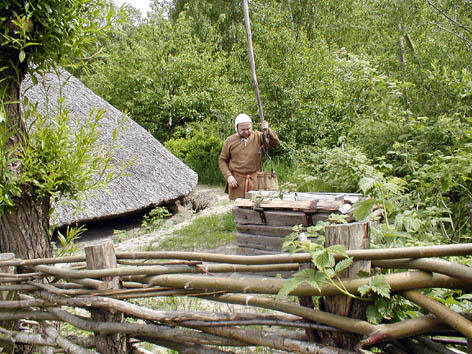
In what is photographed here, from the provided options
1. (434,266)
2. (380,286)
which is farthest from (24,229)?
(434,266)

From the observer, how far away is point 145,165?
7.59 metres

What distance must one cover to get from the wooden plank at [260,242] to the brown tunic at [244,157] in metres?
1.46

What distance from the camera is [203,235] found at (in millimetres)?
5863

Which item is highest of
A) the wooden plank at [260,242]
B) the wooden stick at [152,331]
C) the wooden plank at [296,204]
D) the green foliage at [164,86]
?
the green foliage at [164,86]

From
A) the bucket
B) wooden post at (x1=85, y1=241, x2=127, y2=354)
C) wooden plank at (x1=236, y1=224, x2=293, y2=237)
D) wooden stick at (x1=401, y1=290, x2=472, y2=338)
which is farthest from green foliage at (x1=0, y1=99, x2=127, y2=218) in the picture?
the bucket

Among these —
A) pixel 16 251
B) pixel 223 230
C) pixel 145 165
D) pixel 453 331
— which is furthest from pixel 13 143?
pixel 145 165

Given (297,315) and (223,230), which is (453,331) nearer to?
(297,315)

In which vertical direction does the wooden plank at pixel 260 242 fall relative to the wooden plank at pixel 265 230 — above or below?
below

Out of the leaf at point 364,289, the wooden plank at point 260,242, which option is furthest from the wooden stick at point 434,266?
the wooden plank at point 260,242

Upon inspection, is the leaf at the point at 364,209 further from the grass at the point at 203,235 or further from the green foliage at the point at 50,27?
the grass at the point at 203,235

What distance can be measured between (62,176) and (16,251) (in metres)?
0.47

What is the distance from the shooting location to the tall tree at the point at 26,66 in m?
1.93

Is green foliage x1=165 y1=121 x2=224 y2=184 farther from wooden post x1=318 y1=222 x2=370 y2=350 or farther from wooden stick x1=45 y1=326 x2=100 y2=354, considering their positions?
wooden post x1=318 y1=222 x2=370 y2=350

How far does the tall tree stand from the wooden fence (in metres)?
0.23
